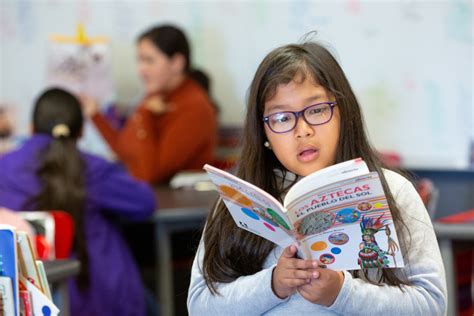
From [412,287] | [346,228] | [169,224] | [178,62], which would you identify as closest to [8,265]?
[346,228]

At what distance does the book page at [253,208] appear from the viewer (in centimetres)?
141

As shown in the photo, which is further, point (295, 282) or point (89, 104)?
point (89, 104)

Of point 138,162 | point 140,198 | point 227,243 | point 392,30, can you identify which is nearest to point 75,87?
point 138,162

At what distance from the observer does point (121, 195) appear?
344cm

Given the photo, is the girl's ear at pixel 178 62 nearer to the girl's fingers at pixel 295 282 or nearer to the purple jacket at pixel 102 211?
Answer: the purple jacket at pixel 102 211

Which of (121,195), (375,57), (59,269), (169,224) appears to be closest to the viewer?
(59,269)

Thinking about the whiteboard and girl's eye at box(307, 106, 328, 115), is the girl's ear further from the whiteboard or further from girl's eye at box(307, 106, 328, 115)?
girl's eye at box(307, 106, 328, 115)

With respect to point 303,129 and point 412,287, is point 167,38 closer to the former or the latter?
point 303,129

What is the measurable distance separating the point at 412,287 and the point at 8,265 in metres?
0.73

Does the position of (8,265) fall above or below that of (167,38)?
below

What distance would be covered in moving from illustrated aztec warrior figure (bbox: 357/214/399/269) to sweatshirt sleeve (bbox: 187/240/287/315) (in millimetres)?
186

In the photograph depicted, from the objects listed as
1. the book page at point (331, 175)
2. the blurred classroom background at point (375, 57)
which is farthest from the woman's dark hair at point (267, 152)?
the blurred classroom background at point (375, 57)

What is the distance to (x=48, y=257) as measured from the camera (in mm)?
2818

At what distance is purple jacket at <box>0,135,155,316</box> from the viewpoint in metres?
3.21
